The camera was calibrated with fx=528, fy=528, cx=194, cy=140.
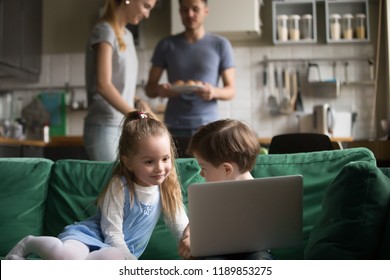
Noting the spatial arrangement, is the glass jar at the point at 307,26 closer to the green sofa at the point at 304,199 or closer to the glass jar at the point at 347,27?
the glass jar at the point at 347,27

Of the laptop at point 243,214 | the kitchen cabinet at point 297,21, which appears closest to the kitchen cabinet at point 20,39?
the kitchen cabinet at point 297,21

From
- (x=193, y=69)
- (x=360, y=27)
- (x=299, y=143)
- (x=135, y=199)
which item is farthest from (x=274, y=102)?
(x=135, y=199)

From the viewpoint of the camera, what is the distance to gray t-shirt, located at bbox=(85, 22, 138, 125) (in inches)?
72.2

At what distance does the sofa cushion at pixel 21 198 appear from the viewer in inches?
56.5

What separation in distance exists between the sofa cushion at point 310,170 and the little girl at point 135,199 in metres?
0.25

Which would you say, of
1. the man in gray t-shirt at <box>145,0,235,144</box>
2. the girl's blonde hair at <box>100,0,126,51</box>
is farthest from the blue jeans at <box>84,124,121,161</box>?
the man in gray t-shirt at <box>145,0,235,144</box>

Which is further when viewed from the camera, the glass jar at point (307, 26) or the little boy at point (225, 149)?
the glass jar at point (307, 26)

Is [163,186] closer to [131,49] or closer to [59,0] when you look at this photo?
[131,49]

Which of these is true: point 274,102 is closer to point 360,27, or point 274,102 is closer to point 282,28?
point 282,28

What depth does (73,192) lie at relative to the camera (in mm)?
1445

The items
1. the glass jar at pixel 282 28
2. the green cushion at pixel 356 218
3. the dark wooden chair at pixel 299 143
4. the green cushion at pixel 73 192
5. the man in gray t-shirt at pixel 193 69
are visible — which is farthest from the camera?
the glass jar at pixel 282 28

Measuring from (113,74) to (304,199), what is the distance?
0.89m

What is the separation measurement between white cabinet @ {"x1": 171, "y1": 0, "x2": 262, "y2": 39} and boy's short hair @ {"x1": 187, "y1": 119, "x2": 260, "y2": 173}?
7.96ft
